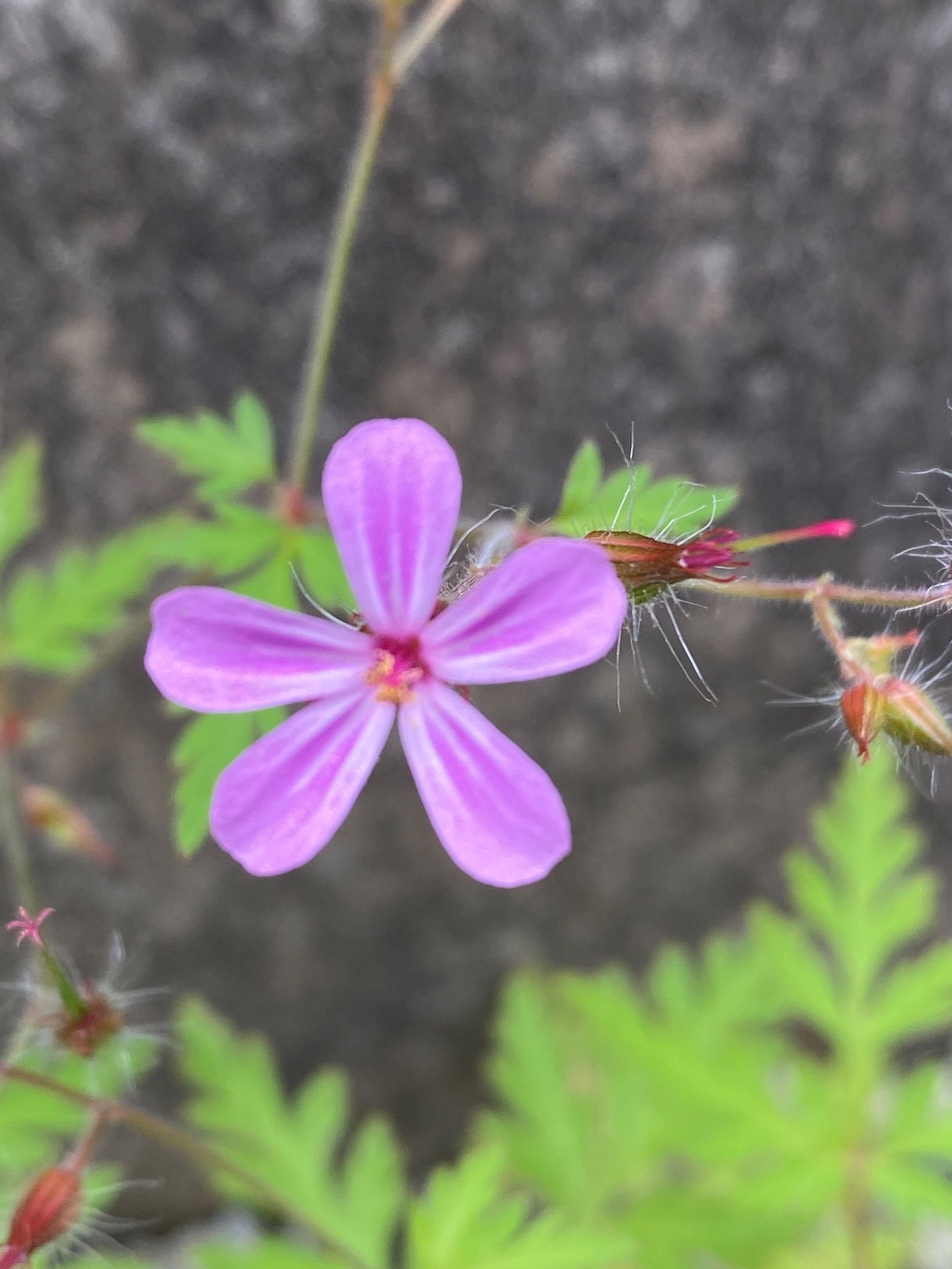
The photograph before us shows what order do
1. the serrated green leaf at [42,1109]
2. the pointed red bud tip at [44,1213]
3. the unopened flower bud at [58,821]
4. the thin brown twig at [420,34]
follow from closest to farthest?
the pointed red bud tip at [44,1213]
the thin brown twig at [420,34]
the serrated green leaf at [42,1109]
the unopened flower bud at [58,821]

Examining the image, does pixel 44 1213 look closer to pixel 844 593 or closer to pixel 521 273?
pixel 844 593

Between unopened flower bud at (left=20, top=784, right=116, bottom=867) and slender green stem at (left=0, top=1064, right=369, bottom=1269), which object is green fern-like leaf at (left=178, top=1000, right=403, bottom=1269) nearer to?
unopened flower bud at (left=20, top=784, right=116, bottom=867)

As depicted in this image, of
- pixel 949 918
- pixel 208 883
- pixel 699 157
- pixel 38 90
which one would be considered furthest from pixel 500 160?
pixel 949 918

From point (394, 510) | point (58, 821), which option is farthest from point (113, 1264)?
point (394, 510)

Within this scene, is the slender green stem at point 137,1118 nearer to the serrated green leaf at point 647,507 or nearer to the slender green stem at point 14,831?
the slender green stem at point 14,831

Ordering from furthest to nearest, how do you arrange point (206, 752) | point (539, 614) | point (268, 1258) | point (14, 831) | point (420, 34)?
1. point (268, 1258)
2. point (14, 831)
3. point (420, 34)
4. point (206, 752)
5. point (539, 614)

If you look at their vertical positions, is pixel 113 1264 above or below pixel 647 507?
below

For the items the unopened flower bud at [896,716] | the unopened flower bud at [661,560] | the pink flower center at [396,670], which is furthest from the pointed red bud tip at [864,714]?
the pink flower center at [396,670]
